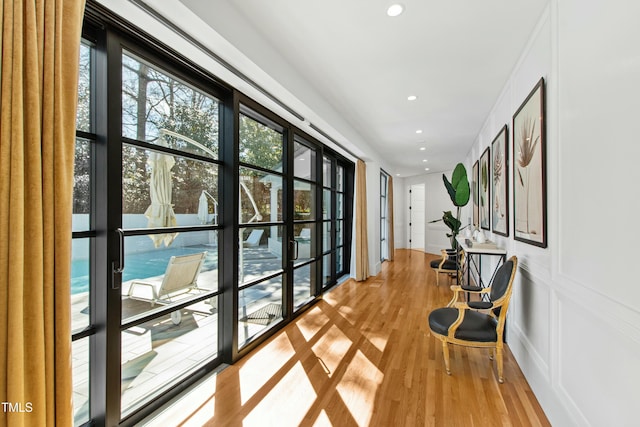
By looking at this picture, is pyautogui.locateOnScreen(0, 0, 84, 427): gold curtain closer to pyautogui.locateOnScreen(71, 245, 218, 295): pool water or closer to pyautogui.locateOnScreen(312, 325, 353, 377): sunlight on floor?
pyautogui.locateOnScreen(71, 245, 218, 295): pool water

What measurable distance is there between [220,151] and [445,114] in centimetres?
323

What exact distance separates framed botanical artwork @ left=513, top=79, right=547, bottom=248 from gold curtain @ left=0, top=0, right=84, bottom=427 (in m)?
2.68

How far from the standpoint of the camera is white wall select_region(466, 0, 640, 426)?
3.82ft

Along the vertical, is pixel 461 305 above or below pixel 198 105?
below

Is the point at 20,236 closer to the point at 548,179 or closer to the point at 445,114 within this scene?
→ the point at 548,179

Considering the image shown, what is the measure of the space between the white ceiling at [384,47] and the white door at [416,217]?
21.9ft

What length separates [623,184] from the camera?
3.88 feet

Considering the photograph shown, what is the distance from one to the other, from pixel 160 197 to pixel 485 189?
175 inches

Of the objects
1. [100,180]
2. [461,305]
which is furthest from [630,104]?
[100,180]

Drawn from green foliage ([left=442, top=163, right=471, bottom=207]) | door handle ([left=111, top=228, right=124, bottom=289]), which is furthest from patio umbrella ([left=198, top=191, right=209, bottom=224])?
green foliage ([left=442, top=163, right=471, bottom=207])

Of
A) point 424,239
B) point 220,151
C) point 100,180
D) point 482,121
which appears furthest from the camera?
point 424,239

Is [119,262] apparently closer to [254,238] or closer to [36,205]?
[36,205]

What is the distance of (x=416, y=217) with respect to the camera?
35.0 ft

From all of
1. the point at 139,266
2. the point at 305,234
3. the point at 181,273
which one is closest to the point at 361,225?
the point at 305,234
